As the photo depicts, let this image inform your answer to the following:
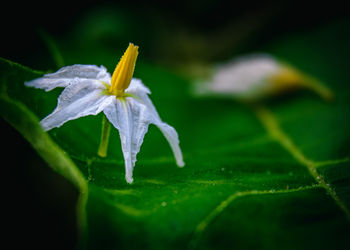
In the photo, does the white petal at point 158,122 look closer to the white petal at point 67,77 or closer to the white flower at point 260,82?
the white petal at point 67,77

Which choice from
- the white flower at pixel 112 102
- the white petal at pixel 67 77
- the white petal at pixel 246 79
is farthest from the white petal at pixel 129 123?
the white petal at pixel 246 79

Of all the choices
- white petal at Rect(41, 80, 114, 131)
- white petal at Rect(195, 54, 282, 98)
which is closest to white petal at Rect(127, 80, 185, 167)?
white petal at Rect(41, 80, 114, 131)

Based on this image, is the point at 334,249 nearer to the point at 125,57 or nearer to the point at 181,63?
the point at 125,57

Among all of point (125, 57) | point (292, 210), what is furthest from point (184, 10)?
point (292, 210)

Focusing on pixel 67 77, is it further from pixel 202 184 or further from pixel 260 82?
pixel 260 82

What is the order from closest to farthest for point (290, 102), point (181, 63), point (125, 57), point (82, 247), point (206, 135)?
point (82, 247) < point (125, 57) < point (206, 135) < point (290, 102) < point (181, 63)

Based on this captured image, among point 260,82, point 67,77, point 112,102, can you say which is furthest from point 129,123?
point 260,82
